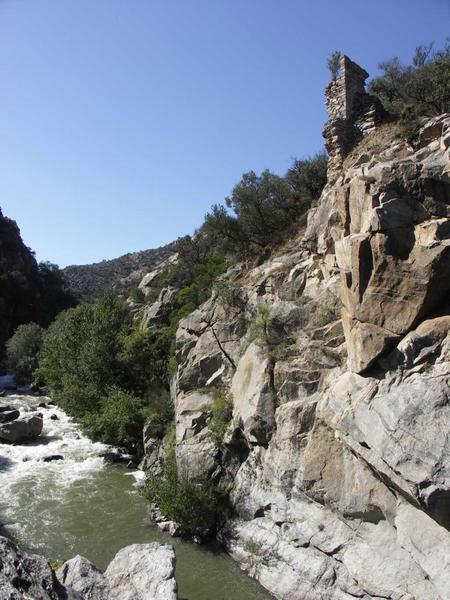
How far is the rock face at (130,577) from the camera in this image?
24.8 ft

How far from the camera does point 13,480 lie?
19547mm

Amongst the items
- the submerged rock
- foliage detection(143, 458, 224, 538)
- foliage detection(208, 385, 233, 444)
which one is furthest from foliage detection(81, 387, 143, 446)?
foliage detection(143, 458, 224, 538)

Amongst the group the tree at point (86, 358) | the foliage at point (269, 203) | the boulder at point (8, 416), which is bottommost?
the boulder at point (8, 416)

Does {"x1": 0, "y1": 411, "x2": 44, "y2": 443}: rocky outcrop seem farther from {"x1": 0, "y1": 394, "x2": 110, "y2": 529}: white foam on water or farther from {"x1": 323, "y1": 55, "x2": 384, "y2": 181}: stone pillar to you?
{"x1": 323, "y1": 55, "x2": 384, "y2": 181}: stone pillar

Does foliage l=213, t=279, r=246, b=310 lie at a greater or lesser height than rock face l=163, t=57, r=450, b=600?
greater

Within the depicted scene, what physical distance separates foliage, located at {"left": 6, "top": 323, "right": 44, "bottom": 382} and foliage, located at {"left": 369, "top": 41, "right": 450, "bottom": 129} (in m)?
37.2

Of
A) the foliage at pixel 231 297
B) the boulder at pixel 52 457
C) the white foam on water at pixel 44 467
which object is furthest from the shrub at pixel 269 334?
the boulder at pixel 52 457

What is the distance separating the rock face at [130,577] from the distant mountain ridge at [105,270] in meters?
87.5

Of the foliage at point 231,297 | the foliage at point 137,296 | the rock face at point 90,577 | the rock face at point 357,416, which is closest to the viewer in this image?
the rock face at point 90,577

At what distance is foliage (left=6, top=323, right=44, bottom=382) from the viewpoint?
148 ft

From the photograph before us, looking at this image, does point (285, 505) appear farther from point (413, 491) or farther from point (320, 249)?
point (320, 249)

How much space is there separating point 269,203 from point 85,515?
18.2 m

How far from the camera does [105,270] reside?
4186 inches

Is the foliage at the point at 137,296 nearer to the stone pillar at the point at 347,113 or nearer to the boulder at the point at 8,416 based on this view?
the boulder at the point at 8,416
